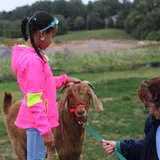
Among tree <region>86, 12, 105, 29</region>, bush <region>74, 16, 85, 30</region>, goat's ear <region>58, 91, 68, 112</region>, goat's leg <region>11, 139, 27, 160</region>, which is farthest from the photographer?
tree <region>86, 12, 105, 29</region>

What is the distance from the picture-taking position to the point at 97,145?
263 inches

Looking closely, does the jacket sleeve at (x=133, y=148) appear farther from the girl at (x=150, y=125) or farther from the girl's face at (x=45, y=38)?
the girl's face at (x=45, y=38)

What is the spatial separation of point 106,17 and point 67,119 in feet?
220

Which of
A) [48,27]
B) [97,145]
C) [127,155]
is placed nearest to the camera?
[127,155]

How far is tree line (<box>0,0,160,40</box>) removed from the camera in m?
48.3

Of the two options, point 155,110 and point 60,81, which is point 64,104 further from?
point 155,110

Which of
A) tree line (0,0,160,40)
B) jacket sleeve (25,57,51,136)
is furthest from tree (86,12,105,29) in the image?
jacket sleeve (25,57,51,136)

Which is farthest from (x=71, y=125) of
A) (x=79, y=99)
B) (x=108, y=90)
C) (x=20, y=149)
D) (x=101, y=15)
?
(x=101, y=15)

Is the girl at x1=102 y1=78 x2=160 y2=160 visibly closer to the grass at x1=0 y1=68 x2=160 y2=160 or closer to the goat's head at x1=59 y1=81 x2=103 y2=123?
the goat's head at x1=59 y1=81 x2=103 y2=123

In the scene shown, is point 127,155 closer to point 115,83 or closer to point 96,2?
point 115,83

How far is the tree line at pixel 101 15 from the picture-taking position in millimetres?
48281

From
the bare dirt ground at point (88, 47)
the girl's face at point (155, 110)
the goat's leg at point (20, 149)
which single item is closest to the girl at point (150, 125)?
the girl's face at point (155, 110)

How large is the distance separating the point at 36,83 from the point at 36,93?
3.7 inches

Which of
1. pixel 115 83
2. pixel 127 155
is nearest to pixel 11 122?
pixel 127 155
